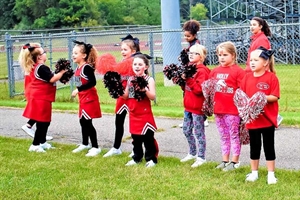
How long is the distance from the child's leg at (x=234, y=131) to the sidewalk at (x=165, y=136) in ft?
2.00

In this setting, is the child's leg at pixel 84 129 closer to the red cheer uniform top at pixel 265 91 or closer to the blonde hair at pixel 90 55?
the blonde hair at pixel 90 55

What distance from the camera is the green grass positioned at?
19.2 ft

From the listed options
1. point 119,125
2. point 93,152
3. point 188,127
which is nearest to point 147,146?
point 188,127

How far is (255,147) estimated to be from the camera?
6.27 meters

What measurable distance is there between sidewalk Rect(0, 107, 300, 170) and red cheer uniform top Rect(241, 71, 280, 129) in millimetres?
1124

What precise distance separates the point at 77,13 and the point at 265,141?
162 ft

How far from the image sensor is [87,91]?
8078 mm

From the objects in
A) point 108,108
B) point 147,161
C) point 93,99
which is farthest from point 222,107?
point 108,108

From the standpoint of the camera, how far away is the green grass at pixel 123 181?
5.86 metres

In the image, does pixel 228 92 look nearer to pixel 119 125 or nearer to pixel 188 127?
pixel 188 127

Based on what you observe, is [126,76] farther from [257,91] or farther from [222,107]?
[257,91]

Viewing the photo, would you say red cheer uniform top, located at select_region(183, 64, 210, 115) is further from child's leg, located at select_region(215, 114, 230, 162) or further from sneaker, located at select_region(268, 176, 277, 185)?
sneaker, located at select_region(268, 176, 277, 185)

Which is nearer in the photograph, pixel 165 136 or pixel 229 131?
pixel 229 131

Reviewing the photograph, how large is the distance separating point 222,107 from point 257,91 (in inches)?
27.1
